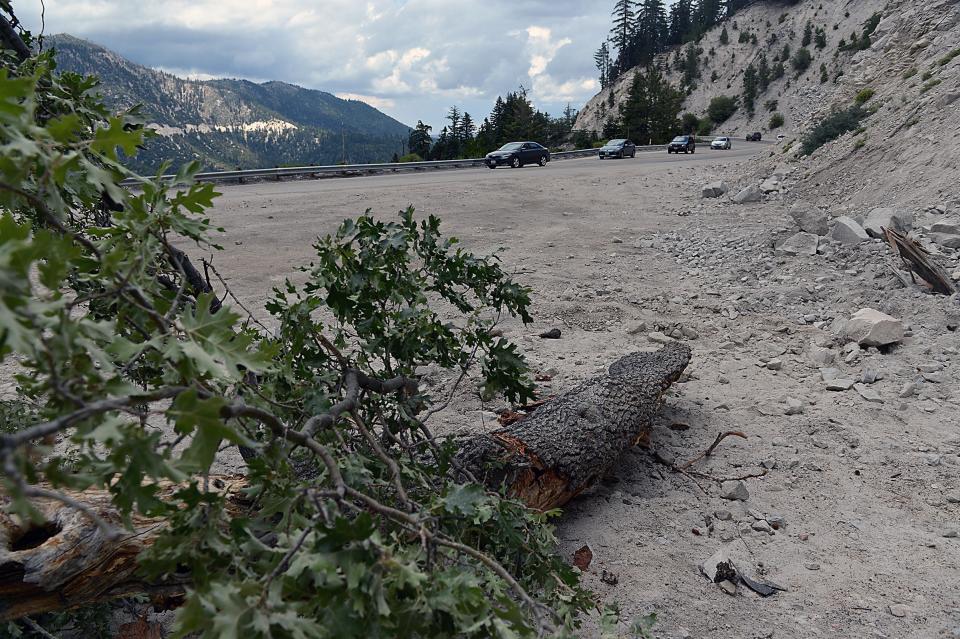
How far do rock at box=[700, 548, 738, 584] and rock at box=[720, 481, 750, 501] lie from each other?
25.2 inches

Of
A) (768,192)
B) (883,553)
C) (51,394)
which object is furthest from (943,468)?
(768,192)

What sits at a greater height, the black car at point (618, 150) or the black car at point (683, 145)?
the black car at point (683, 145)

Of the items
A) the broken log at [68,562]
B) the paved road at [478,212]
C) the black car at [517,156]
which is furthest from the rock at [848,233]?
the black car at [517,156]

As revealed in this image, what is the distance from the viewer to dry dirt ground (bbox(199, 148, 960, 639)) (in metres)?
3.23

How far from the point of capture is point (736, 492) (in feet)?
13.3

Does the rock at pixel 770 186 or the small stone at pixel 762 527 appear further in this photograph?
the rock at pixel 770 186

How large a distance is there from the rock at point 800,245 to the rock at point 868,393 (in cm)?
382

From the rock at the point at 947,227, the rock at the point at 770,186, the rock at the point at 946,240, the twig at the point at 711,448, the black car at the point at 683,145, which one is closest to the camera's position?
the twig at the point at 711,448

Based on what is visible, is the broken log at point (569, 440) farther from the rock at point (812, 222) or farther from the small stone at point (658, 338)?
the rock at point (812, 222)

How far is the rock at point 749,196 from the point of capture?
13.5 metres

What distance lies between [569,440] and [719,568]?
102 centimetres

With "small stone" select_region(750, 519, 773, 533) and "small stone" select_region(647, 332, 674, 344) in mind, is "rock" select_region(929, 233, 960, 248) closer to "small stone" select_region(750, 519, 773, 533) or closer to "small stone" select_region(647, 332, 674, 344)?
"small stone" select_region(647, 332, 674, 344)

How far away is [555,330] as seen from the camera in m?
6.72

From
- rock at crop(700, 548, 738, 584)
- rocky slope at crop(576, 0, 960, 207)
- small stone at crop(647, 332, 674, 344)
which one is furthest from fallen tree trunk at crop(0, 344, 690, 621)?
rocky slope at crop(576, 0, 960, 207)
